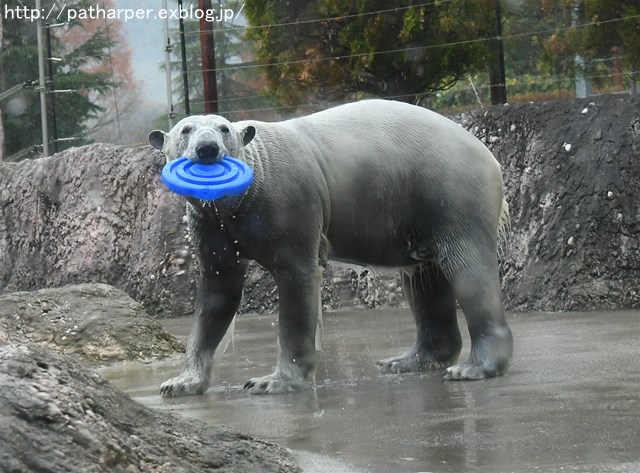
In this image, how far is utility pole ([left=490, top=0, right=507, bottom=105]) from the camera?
524 inches

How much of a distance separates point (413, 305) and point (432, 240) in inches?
27.3

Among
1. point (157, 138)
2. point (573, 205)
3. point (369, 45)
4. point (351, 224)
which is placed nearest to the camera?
point (157, 138)

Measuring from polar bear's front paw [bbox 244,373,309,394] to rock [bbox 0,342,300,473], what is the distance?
7.81 ft

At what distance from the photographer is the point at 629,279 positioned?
11133mm

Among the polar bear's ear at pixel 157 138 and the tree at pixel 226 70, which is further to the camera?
the tree at pixel 226 70

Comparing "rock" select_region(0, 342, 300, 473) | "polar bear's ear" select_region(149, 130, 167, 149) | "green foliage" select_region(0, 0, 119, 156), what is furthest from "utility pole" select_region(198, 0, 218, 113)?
"rock" select_region(0, 342, 300, 473)

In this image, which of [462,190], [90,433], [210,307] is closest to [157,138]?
[210,307]

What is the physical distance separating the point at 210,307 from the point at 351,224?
3.41ft

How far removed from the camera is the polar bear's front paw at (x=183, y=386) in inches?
278

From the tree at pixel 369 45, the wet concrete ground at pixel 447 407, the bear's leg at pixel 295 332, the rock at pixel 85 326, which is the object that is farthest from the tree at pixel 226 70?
the bear's leg at pixel 295 332

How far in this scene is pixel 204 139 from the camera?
6664 mm

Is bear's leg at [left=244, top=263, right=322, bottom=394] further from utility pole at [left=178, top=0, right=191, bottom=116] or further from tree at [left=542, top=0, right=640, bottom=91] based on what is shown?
utility pole at [left=178, top=0, right=191, bottom=116]

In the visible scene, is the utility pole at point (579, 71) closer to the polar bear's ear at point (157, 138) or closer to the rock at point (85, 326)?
the rock at point (85, 326)

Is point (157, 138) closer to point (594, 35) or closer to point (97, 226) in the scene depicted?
point (594, 35)
